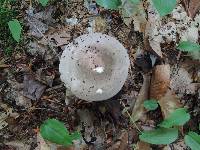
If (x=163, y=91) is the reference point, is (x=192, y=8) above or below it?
above

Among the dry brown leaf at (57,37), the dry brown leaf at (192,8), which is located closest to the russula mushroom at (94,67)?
the dry brown leaf at (57,37)

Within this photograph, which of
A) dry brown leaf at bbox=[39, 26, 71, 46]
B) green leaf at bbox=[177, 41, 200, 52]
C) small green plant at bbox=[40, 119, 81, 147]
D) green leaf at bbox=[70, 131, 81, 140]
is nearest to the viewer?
small green plant at bbox=[40, 119, 81, 147]

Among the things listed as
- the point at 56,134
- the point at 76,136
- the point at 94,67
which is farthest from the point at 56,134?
the point at 94,67

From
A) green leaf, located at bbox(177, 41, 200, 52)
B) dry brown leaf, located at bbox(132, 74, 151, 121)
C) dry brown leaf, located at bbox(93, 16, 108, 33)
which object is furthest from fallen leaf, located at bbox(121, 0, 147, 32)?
dry brown leaf, located at bbox(132, 74, 151, 121)

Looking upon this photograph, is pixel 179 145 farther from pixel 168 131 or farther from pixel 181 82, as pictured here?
pixel 181 82

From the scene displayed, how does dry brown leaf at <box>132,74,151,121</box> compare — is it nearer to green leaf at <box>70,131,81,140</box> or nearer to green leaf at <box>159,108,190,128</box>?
green leaf at <box>159,108,190,128</box>

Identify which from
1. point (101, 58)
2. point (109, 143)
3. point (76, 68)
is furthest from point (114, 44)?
point (109, 143)

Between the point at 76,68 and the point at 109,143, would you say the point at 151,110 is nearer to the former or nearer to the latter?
the point at 109,143
